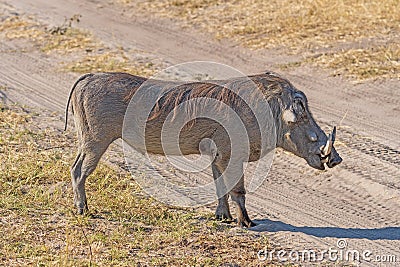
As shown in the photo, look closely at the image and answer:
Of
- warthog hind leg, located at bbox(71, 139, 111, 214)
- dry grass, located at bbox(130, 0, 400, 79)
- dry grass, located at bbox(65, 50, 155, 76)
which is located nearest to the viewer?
warthog hind leg, located at bbox(71, 139, 111, 214)

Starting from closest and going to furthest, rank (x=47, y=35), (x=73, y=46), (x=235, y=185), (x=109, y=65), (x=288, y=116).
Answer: (x=288, y=116), (x=235, y=185), (x=109, y=65), (x=73, y=46), (x=47, y=35)

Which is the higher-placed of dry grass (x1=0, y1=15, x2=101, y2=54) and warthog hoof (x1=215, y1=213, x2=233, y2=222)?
warthog hoof (x1=215, y1=213, x2=233, y2=222)

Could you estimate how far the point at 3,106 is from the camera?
8781 mm

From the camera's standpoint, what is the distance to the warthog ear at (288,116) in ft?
17.9

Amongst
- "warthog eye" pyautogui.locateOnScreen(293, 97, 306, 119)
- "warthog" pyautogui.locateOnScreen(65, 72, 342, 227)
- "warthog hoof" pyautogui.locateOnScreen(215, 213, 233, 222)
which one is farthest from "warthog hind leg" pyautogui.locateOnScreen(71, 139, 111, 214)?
"warthog eye" pyautogui.locateOnScreen(293, 97, 306, 119)

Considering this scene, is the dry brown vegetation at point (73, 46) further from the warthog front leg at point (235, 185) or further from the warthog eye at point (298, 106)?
the warthog eye at point (298, 106)

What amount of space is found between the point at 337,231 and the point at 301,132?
0.72m

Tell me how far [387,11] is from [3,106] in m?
6.15

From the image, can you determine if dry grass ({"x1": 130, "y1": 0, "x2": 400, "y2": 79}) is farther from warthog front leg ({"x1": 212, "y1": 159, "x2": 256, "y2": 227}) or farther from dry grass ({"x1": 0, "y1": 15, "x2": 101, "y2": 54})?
warthog front leg ({"x1": 212, "y1": 159, "x2": 256, "y2": 227})

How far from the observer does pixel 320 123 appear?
26.7 feet

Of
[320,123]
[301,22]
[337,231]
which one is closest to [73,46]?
[301,22]

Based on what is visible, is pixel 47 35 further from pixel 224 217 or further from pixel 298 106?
pixel 298 106

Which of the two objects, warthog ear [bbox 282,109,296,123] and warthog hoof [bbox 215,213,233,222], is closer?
warthog ear [bbox 282,109,296,123]

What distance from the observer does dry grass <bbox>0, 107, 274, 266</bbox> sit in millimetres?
5000
